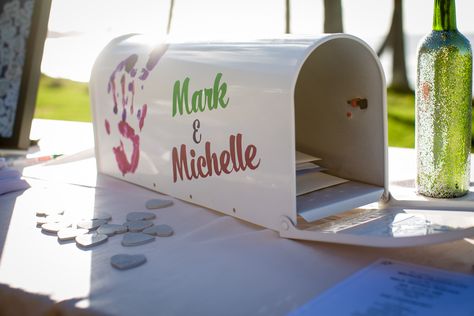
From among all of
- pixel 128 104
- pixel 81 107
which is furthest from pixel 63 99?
pixel 128 104

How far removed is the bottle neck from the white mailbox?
137mm

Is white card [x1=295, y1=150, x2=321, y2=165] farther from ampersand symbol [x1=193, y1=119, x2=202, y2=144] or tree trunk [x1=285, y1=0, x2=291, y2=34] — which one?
tree trunk [x1=285, y1=0, x2=291, y2=34]

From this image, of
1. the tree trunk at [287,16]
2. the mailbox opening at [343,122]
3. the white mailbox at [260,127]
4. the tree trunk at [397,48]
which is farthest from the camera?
the tree trunk at [397,48]

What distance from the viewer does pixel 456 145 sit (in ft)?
3.43

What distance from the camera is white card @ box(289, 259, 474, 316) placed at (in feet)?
2.19

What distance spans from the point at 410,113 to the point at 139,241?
4279mm

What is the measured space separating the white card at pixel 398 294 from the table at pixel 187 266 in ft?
0.09

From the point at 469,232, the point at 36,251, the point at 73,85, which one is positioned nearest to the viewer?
the point at 469,232

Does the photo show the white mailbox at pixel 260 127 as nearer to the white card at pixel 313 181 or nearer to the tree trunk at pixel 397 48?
the white card at pixel 313 181

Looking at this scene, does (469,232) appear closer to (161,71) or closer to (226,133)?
(226,133)

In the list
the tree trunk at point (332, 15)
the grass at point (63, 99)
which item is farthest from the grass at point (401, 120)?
the grass at point (63, 99)

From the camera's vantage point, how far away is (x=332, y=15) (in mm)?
3535

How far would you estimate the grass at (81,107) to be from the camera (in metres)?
4.33

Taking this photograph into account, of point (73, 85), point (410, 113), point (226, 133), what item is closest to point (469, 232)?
point (226, 133)
